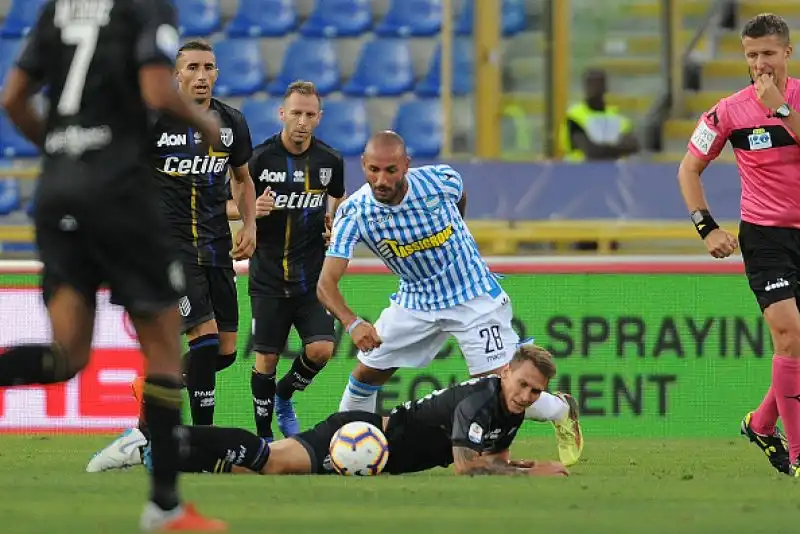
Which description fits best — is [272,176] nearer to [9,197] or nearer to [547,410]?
[547,410]

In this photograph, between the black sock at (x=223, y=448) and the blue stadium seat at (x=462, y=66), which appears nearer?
the black sock at (x=223, y=448)

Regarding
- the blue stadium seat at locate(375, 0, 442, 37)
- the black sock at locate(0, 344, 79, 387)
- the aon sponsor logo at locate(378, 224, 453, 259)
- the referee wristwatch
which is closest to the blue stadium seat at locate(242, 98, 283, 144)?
the blue stadium seat at locate(375, 0, 442, 37)

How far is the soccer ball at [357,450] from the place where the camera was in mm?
8352

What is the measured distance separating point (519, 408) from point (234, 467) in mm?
1454

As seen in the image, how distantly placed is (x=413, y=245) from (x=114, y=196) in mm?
3778

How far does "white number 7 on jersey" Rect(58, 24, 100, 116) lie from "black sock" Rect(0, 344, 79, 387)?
0.84 m

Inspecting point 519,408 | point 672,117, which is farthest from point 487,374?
point 672,117

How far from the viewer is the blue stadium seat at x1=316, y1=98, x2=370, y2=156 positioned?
54.1ft

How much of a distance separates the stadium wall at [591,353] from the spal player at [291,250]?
968mm

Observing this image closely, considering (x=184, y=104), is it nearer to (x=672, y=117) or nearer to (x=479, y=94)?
(x=479, y=94)

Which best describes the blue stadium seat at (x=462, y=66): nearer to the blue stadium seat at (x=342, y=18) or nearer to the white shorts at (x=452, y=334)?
the blue stadium seat at (x=342, y=18)

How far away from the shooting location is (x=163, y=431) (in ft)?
18.8

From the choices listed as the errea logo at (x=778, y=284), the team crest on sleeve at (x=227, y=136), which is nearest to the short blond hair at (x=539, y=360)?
the errea logo at (x=778, y=284)

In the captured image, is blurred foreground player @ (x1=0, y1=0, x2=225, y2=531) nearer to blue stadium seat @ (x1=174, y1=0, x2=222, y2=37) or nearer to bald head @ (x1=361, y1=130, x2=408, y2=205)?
bald head @ (x1=361, y1=130, x2=408, y2=205)
